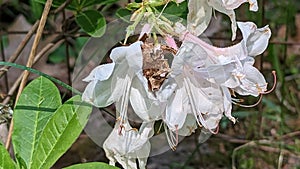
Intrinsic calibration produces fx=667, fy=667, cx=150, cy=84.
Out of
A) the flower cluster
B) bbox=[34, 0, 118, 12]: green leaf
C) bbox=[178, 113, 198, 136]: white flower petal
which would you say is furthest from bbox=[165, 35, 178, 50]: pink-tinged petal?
bbox=[34, 0, 118, 12]: green leaf

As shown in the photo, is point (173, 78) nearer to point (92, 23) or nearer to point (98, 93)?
point (98, 93)

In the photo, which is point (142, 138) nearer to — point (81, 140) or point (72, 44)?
point (81, 140)

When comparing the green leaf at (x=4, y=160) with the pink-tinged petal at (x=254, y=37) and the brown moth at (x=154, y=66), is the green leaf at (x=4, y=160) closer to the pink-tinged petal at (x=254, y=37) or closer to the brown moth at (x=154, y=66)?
the brown moth at (x=154, y=66)

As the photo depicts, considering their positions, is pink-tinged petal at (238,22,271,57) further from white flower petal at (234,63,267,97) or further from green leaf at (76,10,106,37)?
green leaf at (76,10,106,37)

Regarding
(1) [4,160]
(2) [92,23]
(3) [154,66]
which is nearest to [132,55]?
(3) [154,66]

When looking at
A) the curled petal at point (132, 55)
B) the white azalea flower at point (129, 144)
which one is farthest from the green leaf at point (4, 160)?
the curled petal at point (132, 55)
